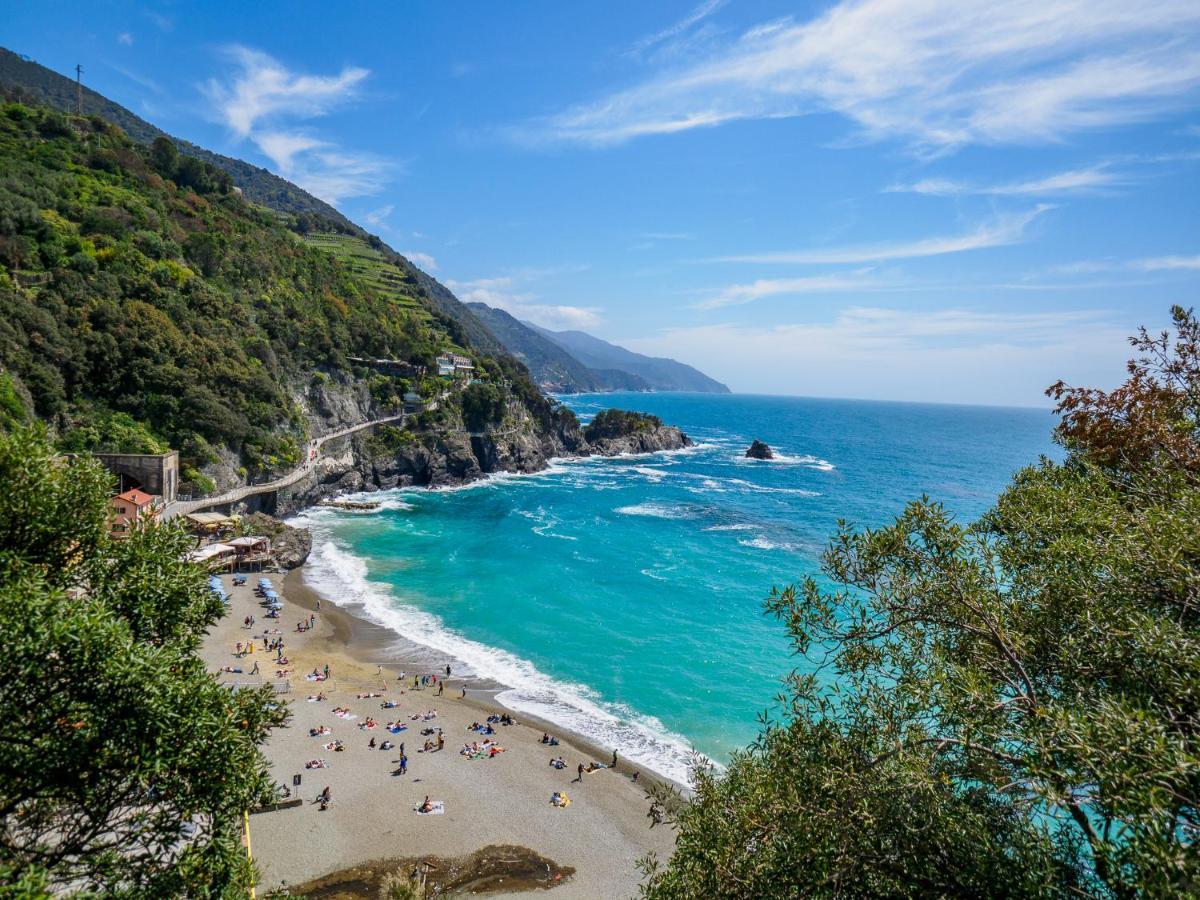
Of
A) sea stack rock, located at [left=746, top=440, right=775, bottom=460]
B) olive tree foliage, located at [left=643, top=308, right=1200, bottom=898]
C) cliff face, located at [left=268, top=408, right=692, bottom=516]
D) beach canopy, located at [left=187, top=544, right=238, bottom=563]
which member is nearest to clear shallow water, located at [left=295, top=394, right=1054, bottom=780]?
cliff face, located at [left=268, top=408, right=692, bottom=516]

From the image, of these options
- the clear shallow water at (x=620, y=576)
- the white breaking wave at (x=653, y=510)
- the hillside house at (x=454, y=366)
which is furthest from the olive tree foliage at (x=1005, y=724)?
the hillside house at (x=454, y=366)

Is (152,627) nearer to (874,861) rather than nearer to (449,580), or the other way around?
(874,861)

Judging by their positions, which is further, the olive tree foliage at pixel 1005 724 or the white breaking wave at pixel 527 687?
the white breaking wave at pixel 527 687

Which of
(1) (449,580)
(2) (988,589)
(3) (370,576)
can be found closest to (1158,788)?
(2) (988,589)

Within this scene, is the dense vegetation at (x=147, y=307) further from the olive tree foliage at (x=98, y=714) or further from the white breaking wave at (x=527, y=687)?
the olive tree foliage at (x=98, y=714)

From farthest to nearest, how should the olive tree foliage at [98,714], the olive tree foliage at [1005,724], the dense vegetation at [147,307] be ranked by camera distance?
1. the dense vegetation at [147,307]
2. the olive tree foliage at [98,714]
3. the olive tree foliage at [1005,724]

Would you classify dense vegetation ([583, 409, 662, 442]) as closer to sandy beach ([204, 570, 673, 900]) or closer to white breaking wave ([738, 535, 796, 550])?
white breaking wave ([738, 535, 796, 550])
